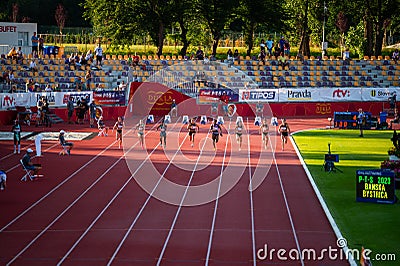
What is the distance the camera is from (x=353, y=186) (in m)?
28.2

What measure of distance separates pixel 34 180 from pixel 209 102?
940 inches

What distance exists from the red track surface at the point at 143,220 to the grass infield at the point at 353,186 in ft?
2.12

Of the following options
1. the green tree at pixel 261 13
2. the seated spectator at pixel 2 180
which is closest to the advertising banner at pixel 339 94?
the green tree at pixel 261 13

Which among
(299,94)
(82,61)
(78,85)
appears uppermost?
(82,61)

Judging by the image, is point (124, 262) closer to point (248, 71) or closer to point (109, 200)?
point (109, 200)

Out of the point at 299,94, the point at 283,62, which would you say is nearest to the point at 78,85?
the point at 299,94

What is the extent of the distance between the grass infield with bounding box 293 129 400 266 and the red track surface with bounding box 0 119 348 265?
65 cm

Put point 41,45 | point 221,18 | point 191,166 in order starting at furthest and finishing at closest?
point 221,18 → point 41,45 → point 191,166

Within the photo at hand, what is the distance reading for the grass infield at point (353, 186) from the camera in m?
20.9

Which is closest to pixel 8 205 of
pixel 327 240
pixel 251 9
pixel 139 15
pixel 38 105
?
pixel 327 240

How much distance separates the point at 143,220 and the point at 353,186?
8642 millimetres

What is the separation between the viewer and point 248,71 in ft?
188

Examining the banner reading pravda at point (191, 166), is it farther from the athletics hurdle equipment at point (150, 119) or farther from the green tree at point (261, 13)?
the green tree at point (261, 13)

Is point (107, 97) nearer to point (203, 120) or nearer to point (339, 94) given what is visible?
point (203, 120)
